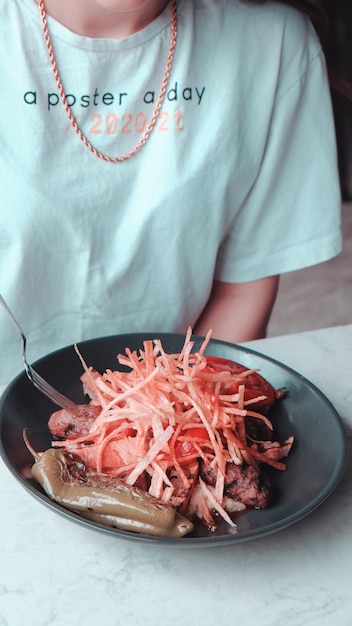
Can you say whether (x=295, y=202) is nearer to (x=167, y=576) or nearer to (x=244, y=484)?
(x=244, y=484)

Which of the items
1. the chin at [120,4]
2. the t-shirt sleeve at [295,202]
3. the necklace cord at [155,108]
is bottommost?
the t-shirt sleeve at [295,202]

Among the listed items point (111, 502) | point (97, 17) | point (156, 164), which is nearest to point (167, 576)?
point (111, 502)

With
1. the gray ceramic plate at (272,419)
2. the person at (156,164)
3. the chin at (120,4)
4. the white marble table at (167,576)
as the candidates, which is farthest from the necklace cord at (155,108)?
the white marble table at (167,576)

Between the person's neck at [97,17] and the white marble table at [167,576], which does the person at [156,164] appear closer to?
the person's neck at [97,17]

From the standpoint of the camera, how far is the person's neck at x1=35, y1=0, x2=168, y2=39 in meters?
1.25

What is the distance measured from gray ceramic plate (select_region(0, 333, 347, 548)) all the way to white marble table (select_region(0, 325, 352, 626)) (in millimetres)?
34

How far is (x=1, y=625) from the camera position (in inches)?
29.8

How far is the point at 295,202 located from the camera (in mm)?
1545

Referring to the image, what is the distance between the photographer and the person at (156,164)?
1278 millimetres

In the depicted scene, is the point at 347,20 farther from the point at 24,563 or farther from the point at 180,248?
the point at 24,563

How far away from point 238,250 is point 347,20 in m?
2.82

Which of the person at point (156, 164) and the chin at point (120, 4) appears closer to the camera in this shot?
the chin at point (120, 4)

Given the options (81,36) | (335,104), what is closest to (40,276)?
(81,36)

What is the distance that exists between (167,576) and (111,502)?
9 centimetres
